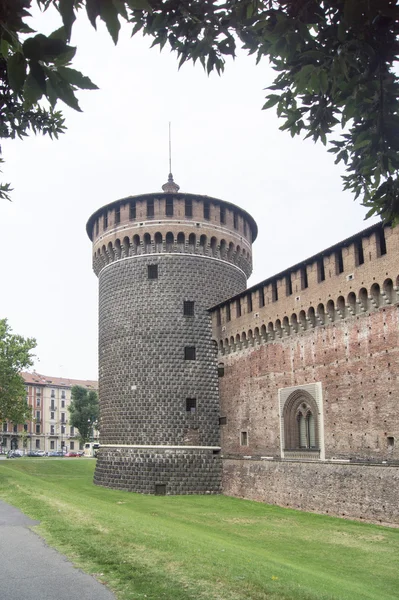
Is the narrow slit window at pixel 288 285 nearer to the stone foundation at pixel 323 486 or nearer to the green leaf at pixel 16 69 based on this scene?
the stone foundation at pixel 323 486

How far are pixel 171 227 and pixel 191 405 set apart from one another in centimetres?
947

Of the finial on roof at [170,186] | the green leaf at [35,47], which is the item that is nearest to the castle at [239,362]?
the finial on roof at [170,186]

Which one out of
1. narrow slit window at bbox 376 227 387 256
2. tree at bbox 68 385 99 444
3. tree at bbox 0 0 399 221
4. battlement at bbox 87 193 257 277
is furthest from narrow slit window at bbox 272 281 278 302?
tree at bbox 68 385 99 444

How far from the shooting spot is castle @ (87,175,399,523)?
20578 millimetres

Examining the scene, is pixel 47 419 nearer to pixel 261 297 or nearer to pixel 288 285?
pixel 261 297

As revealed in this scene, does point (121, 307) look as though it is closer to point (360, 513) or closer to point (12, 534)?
point (360, 513)

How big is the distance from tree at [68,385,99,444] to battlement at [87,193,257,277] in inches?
1472

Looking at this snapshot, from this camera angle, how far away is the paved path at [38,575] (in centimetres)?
789

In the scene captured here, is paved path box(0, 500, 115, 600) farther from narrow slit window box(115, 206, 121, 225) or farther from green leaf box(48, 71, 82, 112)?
narrow slit window box(115, 206, 121, 225)

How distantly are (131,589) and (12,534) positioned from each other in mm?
5275

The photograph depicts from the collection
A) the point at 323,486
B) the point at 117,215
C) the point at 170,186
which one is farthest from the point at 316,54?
the point at 170,186

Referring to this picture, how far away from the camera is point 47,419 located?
8994 cm

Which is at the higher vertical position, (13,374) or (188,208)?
(188,208)

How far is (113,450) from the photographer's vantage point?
30312 millimetres
